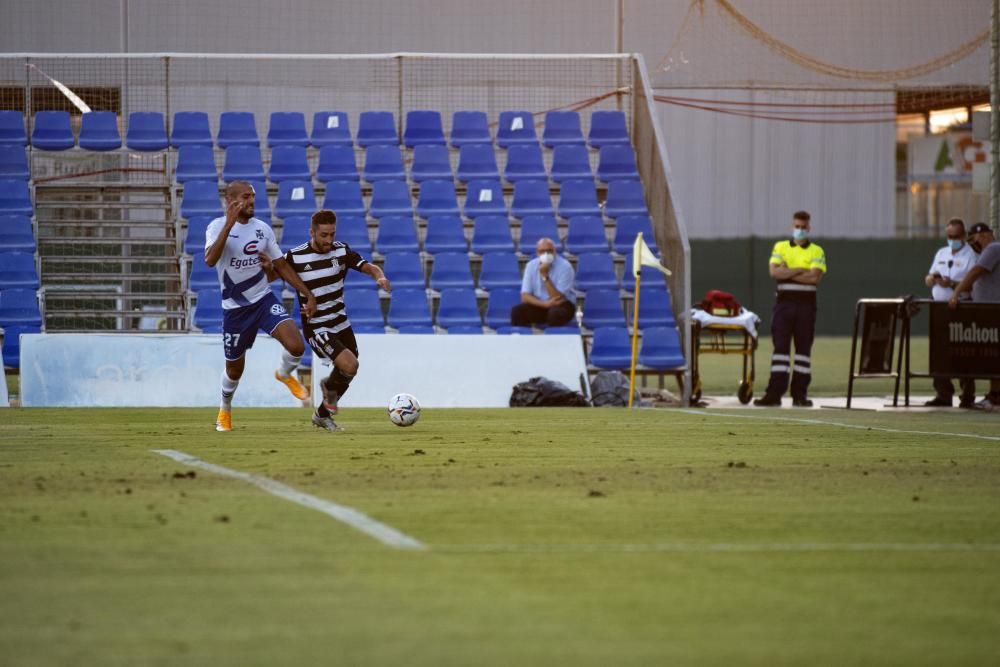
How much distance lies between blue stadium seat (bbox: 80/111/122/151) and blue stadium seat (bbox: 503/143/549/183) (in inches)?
230

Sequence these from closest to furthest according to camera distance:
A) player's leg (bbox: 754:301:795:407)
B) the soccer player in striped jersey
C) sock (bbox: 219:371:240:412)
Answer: sock (bbox: 219:371:240:412), the soccer player in striped jersey, player's leg (bbox: 754:301:795:407)

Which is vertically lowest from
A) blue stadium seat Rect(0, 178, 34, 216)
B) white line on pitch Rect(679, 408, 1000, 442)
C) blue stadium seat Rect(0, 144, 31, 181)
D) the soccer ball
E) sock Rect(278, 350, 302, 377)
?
white line on pitch Rect(679, 408, 1000, 442)

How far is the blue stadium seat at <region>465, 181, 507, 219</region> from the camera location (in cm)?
2167

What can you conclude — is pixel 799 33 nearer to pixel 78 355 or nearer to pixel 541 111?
pixel 541 111

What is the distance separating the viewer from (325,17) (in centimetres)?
2528

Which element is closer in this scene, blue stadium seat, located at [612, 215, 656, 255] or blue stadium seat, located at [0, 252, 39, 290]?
blue stadium seat, located at [0, 252, 39, 290]

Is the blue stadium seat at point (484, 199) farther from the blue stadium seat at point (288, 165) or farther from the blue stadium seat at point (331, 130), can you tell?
the blue stadium seat at point (288, 165)

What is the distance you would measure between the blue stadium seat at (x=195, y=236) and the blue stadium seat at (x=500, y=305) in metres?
4.04

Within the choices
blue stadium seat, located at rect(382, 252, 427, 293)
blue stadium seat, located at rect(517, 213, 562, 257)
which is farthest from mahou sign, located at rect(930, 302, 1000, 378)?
blue stadium seat, located at rect(382, 252, 427, 293)

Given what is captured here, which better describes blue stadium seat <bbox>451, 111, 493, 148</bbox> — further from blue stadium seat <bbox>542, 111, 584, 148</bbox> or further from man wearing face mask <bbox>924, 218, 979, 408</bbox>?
man wearing face mask <bbox>924, 218, 979, 408</bbox>

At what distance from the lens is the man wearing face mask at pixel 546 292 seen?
19.4m

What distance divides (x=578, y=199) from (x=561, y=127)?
5.40 ft

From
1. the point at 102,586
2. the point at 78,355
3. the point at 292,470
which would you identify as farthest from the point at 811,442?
the point at 78,355

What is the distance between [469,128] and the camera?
75.4 ft
